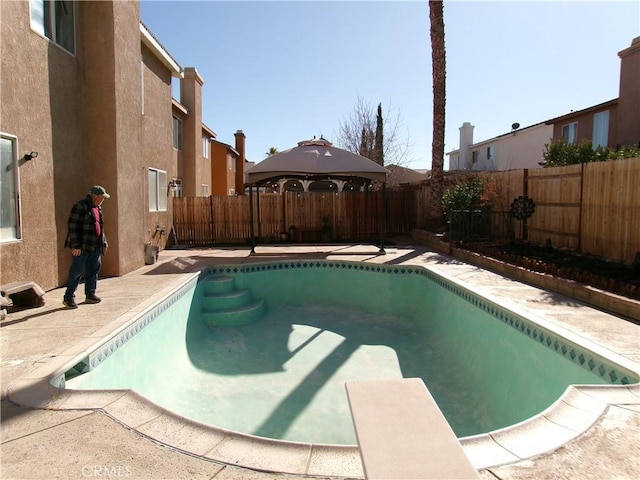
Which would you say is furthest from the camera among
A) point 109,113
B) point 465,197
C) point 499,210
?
point 465,197

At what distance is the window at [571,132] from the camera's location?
1944cm

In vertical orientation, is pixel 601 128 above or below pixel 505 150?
below

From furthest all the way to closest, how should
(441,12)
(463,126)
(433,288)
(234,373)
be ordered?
(463,126), (441,12), (433,288), (234,373)

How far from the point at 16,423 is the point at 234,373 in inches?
119

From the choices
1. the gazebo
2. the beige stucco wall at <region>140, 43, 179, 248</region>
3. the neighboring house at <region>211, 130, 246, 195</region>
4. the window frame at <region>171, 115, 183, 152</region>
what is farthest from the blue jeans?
the neighboring house at <region>211, 130, 246, 195</region>

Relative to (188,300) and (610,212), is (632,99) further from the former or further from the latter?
(188,300)

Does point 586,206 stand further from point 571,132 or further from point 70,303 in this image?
point 571,132

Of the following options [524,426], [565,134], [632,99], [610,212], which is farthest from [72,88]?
[565,134]

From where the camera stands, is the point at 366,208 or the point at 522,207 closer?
the point at 522,207

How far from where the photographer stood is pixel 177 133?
59.5 feet

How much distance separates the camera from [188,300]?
24.2 feet

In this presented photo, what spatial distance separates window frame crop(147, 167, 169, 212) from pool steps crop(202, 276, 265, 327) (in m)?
4.43

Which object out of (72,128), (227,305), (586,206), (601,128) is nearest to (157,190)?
(72,128)
